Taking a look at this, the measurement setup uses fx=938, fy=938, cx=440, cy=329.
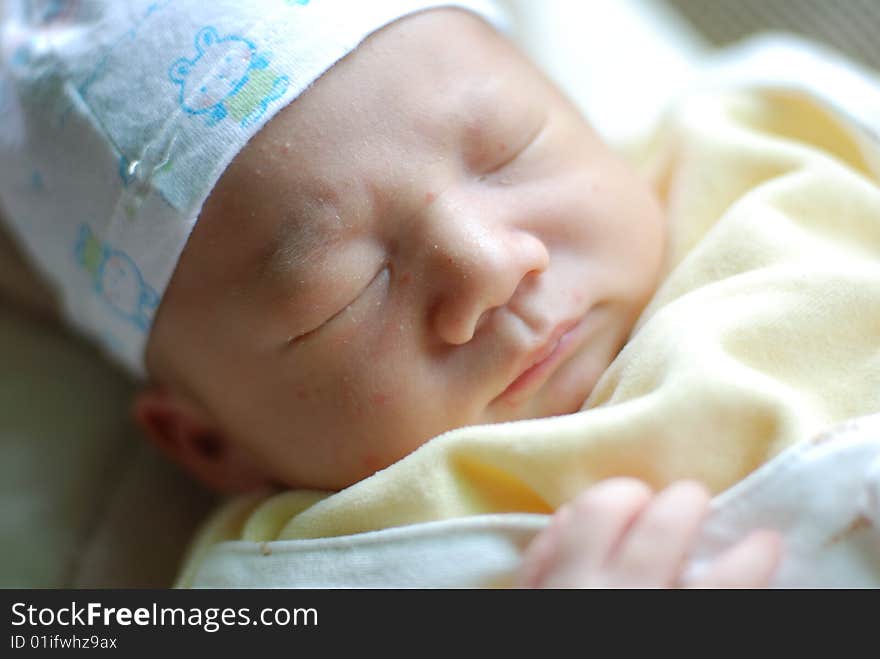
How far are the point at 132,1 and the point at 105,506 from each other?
72 centimetres

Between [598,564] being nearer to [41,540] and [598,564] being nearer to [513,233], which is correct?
[513,233]

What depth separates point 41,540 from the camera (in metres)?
1.31

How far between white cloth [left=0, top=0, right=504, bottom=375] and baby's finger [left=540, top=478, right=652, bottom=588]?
501 millimetres

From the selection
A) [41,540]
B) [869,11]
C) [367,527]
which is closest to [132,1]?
[367,527]

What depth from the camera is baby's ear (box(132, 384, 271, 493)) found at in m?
1.18

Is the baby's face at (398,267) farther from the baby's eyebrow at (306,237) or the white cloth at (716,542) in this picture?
the white cloth at (716,542)

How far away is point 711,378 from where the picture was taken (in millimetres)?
887

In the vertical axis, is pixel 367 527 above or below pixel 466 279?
Result: below

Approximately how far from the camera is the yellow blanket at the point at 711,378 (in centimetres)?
88

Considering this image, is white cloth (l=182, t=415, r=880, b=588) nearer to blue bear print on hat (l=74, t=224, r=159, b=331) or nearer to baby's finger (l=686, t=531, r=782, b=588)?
baby's finger (l=686, t=531, r=782, b=588)

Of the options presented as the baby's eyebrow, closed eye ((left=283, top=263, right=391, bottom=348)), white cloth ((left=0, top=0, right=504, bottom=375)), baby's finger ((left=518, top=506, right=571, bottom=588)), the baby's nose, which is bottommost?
baby's finger ((left=518, top=506, right=571, bottom=588))

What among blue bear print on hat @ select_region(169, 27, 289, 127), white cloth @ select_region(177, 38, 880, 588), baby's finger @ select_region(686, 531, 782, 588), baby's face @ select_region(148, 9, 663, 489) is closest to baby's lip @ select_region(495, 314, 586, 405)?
baby's face @ select_region(148, 9, 663, 489)

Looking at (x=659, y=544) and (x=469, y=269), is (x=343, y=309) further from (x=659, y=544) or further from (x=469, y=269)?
(x=659, y=544)

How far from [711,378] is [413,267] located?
32 centimetres
